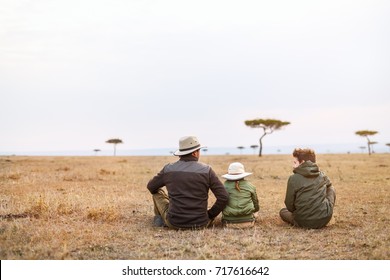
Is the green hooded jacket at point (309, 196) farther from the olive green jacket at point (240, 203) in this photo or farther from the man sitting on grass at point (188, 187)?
the man sitting on grass at point (188, 187)

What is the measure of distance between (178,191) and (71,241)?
6.20 feet

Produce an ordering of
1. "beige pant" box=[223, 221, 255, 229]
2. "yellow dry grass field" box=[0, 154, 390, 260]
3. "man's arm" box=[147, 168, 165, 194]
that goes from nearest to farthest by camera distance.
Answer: "yellow dry grass field" box=[0, 154, 390, 260] < "man's arm" box=[147, 168, 165, 194] < "beige pant" box=[223, 221, 255, 229]

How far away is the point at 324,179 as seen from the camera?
7.42m

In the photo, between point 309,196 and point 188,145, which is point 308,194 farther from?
point 188,145

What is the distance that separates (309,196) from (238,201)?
1.26m

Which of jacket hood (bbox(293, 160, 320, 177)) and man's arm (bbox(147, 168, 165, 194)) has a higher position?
jacket hood (bbox(293, 160, 320, 177))

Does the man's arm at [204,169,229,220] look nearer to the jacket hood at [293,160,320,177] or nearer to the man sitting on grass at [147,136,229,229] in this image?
the man sitting on grass at [147,136,229,229]

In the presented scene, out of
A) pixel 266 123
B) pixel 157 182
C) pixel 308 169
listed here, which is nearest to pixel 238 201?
pixel 308 169

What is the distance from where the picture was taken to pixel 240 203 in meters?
7.47

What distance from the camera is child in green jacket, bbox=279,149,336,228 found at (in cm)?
723

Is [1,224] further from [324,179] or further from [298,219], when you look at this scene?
[324,179]

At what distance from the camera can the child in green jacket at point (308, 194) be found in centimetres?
723

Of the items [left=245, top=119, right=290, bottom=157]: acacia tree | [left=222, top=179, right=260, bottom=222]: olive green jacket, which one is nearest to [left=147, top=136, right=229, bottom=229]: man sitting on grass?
[left=222, top=179, right=260, bottom=222]: olive green jacket

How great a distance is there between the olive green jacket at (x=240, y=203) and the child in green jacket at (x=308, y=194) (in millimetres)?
683
